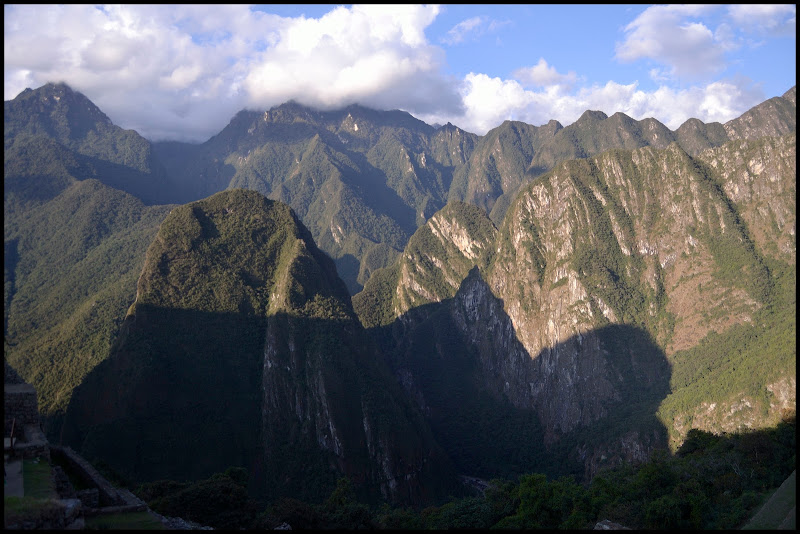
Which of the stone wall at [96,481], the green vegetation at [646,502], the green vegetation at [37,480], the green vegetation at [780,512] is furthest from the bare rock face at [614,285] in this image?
the green vegetation at [37,480]

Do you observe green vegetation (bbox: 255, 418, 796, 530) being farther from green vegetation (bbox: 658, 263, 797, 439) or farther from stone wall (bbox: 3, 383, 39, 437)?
green vegetation (bbox: 658, 263, 797, 439)

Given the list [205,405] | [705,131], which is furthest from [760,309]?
[705,131]

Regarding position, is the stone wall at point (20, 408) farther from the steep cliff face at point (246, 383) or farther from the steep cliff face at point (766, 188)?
the steep cliff face at point (766, 188)

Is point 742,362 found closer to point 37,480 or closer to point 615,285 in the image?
point 615,285

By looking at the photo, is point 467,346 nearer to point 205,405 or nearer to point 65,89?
point 205,405

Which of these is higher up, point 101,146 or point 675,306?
point 101,146
